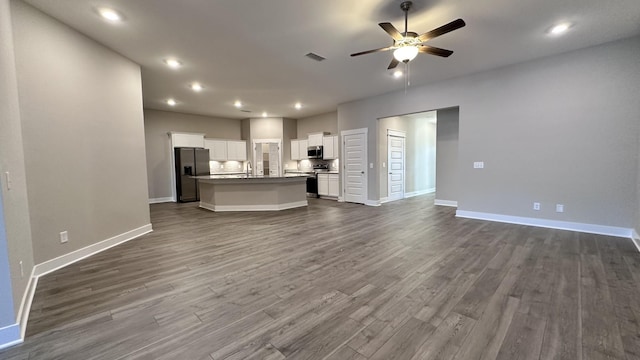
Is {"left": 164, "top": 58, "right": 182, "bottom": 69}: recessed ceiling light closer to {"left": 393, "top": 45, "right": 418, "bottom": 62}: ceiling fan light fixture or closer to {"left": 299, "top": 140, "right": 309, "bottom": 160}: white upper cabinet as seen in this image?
{"left": 393, "top": 45, "right": 418, "bottom": 62}: ceiling fan light fixture

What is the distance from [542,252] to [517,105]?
2847mm

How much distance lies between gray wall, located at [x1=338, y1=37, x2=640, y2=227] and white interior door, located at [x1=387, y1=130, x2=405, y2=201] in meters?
2.07

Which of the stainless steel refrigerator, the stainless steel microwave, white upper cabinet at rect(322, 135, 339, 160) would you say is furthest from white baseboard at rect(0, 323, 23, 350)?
the stainless steel microwave

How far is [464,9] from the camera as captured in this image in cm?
300

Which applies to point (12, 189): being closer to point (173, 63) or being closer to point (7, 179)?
point (7, 179)

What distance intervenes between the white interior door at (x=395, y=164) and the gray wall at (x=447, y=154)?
1315 mm

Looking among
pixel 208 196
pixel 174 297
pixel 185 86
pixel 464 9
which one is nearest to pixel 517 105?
pixel 464 9

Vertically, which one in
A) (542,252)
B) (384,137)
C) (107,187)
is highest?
(384,137)

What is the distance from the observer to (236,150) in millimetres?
9859

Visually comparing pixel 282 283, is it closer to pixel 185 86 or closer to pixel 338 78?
pixel 338 78

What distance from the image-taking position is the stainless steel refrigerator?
8.26 meters

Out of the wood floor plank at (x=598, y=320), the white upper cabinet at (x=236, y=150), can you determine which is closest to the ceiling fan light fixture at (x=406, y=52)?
the wood floor plank at (x=598, y=320)

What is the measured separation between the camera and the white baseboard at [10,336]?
1707 millimetres

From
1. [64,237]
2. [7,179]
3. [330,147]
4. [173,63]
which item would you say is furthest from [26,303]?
[330,147]
